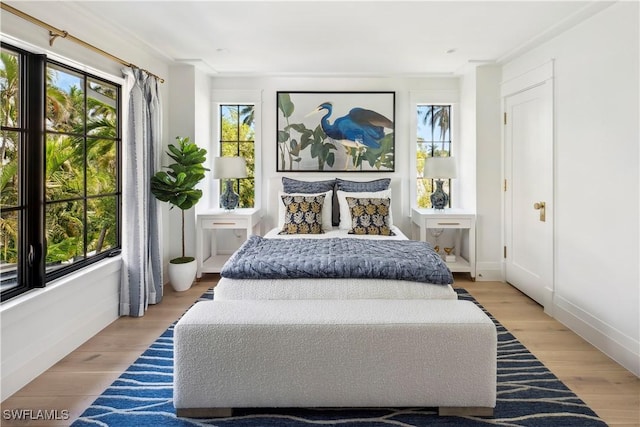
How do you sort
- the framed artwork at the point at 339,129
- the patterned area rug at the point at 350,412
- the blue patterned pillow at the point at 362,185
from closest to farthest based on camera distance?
the patterned area rug at the point at 350,412 → the blue patterned pillow at the point at 362,185 → the framed artwork at the point at 339,129

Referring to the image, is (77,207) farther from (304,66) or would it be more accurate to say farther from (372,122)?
(372,122)

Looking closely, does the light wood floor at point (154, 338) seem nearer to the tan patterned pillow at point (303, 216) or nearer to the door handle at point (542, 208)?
the door handle at point (542, 208)

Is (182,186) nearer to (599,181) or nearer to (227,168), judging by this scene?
(227,168)

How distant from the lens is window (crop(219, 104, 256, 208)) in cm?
490

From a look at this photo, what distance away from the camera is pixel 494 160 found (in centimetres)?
435

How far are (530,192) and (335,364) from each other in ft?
9.27

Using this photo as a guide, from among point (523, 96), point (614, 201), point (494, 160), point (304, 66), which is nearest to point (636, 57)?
point (614, 201)

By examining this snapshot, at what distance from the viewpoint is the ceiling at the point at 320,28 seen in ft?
9.02

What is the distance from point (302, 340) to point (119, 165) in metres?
2.51

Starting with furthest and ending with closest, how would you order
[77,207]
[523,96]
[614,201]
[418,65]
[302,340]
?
[418,65]
[523,96]
[77,207]
[614,201]
[302,340]

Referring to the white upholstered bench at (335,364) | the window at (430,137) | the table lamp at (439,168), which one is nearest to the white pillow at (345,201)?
the table lamp at (439,168)

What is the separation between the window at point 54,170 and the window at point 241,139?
5.32 feet

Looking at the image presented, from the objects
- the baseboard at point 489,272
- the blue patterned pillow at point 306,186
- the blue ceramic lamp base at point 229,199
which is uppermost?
the blue patterned pillow at point 306,186

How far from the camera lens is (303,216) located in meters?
3.96
